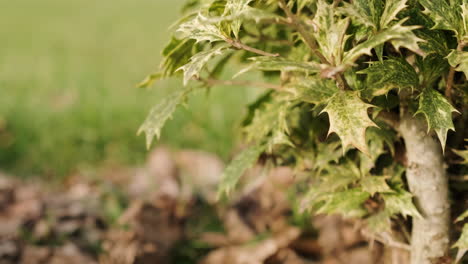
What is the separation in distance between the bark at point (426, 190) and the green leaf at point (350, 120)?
0.32 meters

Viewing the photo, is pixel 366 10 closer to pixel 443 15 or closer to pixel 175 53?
pixel 443 15

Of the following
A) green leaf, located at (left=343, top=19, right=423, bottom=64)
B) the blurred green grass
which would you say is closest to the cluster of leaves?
green leaf, located at (left=343, top=19, right=423, bottom=64)

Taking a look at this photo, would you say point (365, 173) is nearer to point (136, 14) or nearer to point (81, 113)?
point (81, 113)

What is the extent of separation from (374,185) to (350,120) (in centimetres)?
40

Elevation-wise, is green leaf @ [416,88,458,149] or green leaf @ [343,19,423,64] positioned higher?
green leaf @ [343,19,423,64]

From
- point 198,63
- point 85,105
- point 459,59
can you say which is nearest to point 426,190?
point 459,59

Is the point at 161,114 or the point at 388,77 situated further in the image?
the point at 161,114

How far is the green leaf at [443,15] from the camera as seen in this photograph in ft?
3.49

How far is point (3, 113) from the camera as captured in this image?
3.71m

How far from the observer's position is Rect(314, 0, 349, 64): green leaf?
1.00 m

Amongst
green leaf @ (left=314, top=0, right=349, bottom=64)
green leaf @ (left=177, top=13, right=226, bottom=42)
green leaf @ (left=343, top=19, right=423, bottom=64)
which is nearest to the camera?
green leaf @ (left=343, top=19, right=423, bottom=64)

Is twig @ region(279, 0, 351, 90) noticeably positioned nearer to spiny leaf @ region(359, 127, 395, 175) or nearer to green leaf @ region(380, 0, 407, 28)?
green leaf @ region(380, 0, 407, 28)

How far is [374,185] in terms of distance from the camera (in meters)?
1.38

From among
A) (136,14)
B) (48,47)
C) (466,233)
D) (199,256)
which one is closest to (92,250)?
(199,256)
